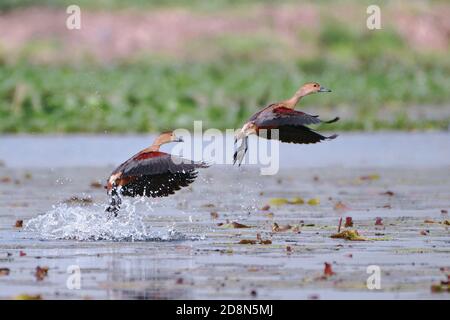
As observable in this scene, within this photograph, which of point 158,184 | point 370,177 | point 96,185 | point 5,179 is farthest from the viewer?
point 5,179

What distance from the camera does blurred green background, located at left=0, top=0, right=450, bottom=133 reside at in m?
30.6

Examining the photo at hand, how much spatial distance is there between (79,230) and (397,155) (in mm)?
10543

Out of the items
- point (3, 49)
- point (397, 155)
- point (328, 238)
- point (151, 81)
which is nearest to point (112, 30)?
point (3, 49)

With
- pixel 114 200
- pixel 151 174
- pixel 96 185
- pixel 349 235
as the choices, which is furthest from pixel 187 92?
pixel 349 235

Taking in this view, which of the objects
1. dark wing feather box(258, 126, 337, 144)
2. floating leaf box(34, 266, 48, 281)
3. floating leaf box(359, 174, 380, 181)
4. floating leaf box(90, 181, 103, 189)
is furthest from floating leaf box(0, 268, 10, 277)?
floating leaf box(359, 174, 380, 181)

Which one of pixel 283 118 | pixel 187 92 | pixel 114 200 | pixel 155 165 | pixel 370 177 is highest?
pixel 187 92

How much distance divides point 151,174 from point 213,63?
28.2 meters

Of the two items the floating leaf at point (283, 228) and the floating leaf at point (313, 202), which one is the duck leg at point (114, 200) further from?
the floating leaf at point (313, 202)

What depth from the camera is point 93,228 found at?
1498 centimetres

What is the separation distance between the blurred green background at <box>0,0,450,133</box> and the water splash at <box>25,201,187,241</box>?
13077 millimetres

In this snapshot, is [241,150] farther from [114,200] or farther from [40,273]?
[40,273]

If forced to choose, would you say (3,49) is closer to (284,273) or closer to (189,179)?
(189,179)

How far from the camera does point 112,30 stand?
150 ft

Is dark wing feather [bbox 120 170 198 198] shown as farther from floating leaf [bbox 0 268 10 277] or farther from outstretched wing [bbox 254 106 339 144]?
floating leaf [bbox 0 268 10 277]
